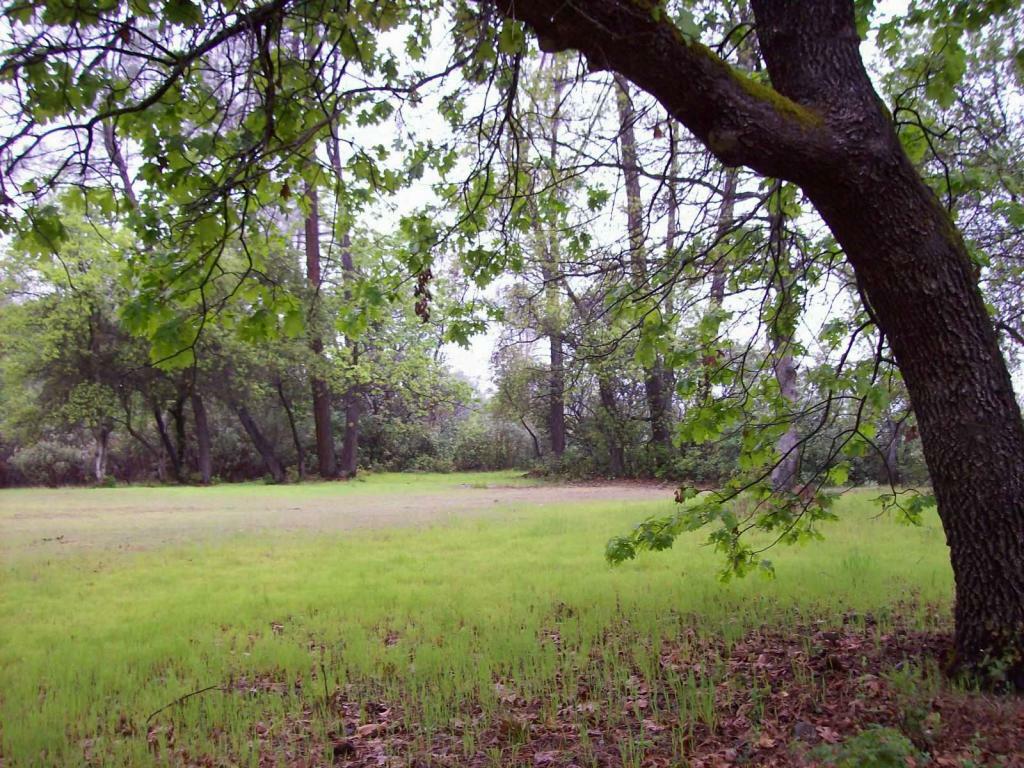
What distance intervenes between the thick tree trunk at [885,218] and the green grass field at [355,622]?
5.64ft

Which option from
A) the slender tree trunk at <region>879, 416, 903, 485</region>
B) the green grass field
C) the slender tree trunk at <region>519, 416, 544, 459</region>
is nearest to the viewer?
the green grass field

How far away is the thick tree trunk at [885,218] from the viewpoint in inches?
118

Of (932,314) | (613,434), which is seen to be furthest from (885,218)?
(613,434)

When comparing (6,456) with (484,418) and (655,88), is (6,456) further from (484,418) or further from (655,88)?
(655,88)

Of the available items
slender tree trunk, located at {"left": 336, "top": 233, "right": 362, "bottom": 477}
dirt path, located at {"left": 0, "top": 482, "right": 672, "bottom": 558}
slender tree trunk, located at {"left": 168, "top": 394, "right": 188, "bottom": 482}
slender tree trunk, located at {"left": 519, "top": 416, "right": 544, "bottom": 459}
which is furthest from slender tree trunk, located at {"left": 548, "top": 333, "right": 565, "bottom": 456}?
slender tree trunk, located at {"left": 168, "top": 394, "right": 188, "bottom": 482}

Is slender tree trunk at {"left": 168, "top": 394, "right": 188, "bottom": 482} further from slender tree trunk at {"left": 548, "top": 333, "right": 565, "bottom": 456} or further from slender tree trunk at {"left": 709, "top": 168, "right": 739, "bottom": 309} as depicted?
slender tree trunk at {"left": 709, "top": 168, "right": 739, "bottom": 309}

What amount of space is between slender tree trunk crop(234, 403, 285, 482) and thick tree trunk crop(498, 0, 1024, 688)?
2690cm

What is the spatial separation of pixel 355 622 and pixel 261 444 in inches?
955

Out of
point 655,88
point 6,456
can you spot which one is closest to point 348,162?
point 655,88

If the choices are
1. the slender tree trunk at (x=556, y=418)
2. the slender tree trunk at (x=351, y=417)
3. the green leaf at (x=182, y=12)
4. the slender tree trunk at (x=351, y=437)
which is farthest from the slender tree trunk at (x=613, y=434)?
the green leaf at (x=182, y=12)

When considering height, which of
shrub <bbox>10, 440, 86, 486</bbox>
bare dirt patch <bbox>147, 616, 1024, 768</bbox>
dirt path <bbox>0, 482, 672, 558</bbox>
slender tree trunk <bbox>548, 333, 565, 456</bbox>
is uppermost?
slender tree trunk <bbox>548, 333, 565, 456</bbox>

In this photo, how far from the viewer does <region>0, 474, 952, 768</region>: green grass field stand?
3.81m

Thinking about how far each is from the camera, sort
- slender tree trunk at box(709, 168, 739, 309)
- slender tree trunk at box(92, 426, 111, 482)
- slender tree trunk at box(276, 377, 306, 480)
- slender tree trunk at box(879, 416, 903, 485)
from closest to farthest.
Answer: slender tree trunk at box(879, 416, 903, 485) < slender tree trunk at box(709, 168, 739, 309) < slender tree trunk at box(92, 426, 111, 482) < slender tree trunk at box(276, 377, 306, 480)

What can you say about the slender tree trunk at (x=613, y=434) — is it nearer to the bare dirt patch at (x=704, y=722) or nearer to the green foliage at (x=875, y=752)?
the bare dirt patch at (x=704, y=722)
